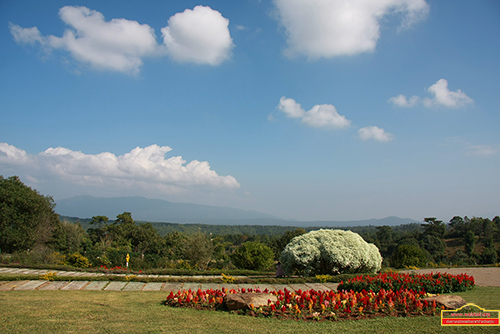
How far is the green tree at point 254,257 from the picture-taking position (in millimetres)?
16062

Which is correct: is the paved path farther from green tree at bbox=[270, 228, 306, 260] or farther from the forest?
green tree at bbox=[270, 228, 306, 260]

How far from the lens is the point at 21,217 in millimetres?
23609

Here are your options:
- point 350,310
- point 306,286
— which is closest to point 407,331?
point 350,310

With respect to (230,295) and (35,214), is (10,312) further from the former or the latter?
(35,214)

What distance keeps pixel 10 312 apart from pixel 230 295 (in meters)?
3.52

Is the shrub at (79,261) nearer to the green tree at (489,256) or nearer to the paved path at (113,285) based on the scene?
the paved path at (113,285)

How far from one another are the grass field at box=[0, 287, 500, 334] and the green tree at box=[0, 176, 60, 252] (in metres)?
21.7

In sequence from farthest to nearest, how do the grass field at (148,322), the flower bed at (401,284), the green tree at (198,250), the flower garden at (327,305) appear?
the green tree at (198,250), the flower bed at (401,284), the flower garden at (327,305), the grass field at (148,322)

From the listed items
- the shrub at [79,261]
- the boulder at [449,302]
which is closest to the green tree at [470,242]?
the boulder at [449,302]

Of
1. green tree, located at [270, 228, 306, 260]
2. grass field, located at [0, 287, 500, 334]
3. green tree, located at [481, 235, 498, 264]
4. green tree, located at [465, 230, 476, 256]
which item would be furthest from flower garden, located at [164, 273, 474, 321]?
green tree, located at [465, 230, 476, 256]

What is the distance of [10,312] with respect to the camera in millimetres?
4836

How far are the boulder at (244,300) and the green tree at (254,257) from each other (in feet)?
34.9

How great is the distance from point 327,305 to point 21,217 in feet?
86.6

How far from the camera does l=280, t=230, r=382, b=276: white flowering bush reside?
10727mm
